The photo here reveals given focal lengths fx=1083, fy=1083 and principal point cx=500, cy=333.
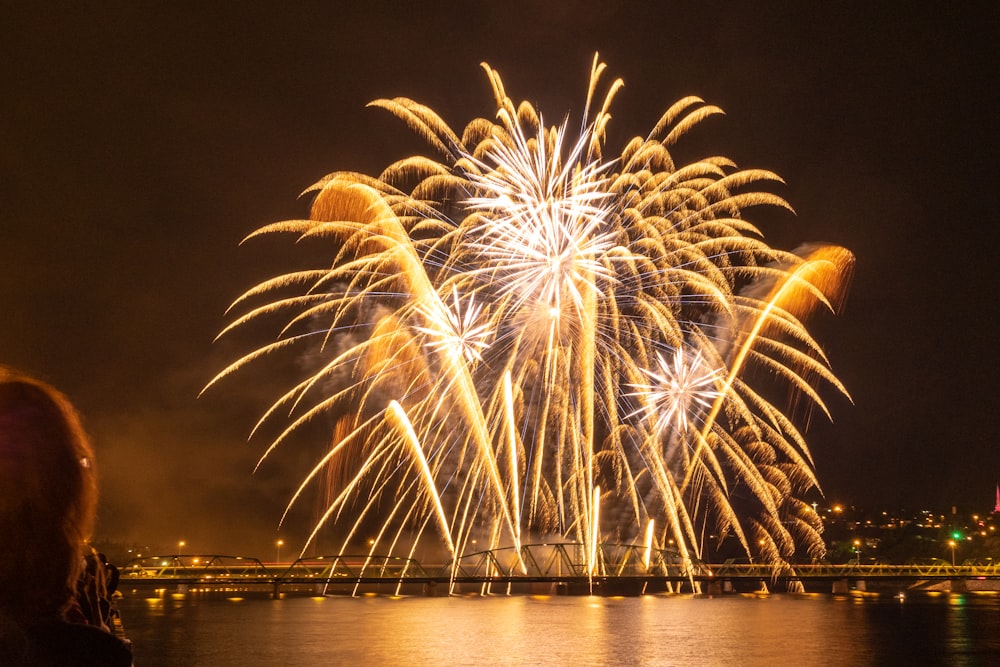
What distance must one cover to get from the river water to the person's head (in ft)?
52.1

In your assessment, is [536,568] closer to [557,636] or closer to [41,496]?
[557,636]

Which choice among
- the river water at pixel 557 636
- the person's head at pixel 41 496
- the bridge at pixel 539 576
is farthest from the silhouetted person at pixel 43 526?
the bridge at pixel 539 576

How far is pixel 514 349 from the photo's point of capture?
34438 millimetres

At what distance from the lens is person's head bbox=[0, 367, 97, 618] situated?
193 centimetres

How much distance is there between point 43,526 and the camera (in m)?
1.98

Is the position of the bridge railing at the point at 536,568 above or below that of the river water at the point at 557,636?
above

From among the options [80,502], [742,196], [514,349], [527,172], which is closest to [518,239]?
[527,172]

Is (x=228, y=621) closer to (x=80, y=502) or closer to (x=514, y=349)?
(x=514, y=349)

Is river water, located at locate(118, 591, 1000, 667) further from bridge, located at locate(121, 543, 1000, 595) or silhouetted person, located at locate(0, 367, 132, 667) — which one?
silhouetted person, located at locate(0, 367, 132, 667)

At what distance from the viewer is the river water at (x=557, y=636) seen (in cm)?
1867

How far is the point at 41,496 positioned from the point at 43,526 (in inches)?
2.2

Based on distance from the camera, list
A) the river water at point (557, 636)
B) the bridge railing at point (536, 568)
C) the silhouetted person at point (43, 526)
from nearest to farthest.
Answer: the silhouetted person at point (43, 526) → the river water at point (557, 636) → the bridge railing at point (536, 568)

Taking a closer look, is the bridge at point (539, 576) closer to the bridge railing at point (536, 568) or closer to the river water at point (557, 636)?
the bridge railing at point (536, 568)

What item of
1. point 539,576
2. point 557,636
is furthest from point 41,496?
point 539,576
